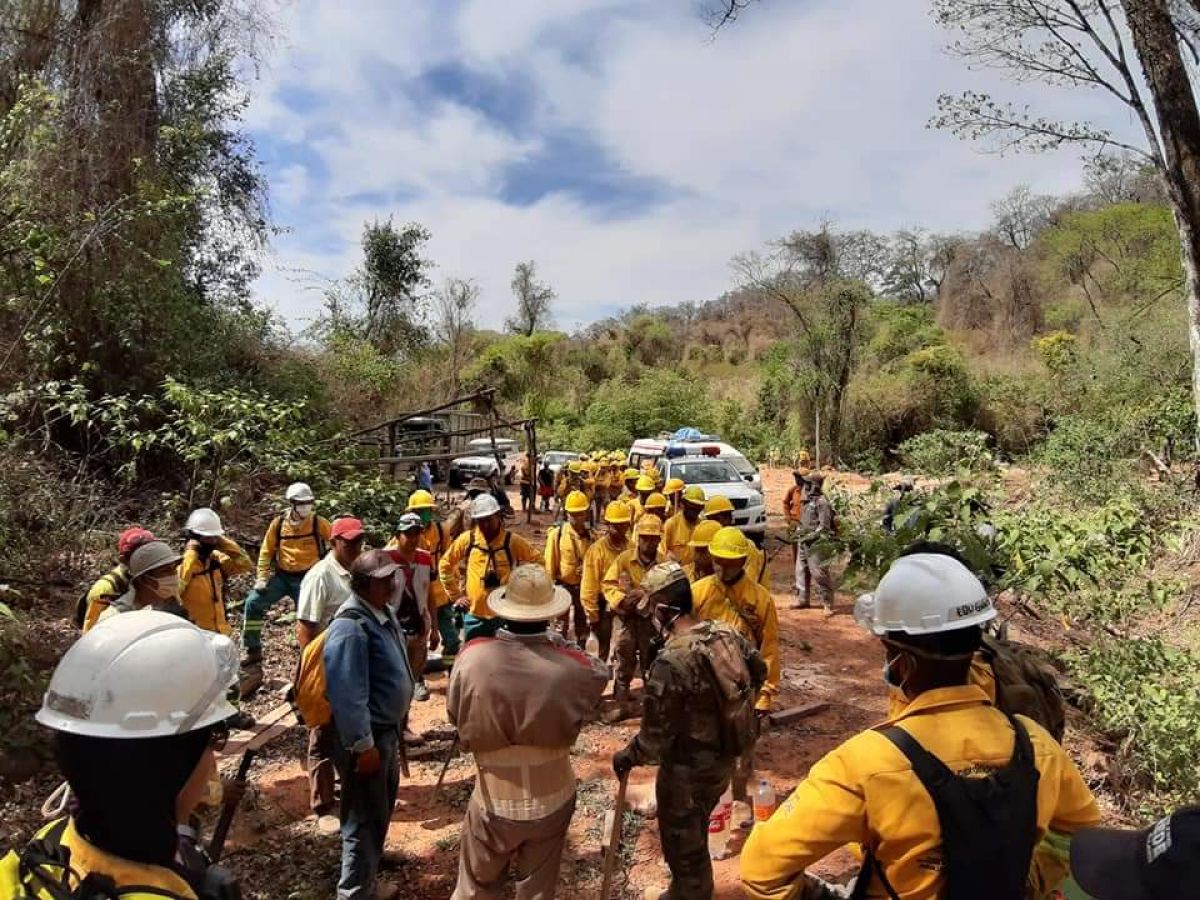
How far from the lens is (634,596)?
576cm

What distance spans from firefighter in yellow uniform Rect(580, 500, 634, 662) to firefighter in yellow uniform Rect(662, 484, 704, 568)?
1.93 feet

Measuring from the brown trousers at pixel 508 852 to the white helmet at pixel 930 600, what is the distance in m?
1.81

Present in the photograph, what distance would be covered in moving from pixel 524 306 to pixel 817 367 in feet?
88.3

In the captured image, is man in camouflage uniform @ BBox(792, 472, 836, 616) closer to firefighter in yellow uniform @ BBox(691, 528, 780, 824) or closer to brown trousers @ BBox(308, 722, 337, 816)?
firefighter in yellow uniform @ BBox(691, 528, 780, 824)

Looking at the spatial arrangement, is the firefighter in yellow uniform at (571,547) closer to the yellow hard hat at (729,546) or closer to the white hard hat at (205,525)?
the yellow hard hat at (729,546)

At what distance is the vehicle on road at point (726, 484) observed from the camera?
12008 millimetres

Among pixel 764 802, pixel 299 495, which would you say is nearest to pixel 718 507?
pixel 764 802

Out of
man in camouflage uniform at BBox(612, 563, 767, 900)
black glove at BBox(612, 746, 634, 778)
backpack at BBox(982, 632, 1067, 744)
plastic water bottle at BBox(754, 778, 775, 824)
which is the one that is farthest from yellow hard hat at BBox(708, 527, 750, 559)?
backpack at BBox(982, 632, 1067, 744)

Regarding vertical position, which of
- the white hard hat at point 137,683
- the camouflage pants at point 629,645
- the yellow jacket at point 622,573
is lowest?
the camouflage pants at point 629,645

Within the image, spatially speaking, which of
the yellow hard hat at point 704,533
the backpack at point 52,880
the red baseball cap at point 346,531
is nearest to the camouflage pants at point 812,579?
the yellow hard hat at point 704,533

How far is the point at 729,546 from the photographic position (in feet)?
14.5

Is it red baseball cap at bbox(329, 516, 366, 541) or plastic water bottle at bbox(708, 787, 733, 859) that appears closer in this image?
plastic water bottle at bbox(708, 787, 733, 859)

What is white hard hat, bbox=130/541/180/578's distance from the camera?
3.89 m

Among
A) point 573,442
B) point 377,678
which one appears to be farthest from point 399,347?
point 377,678
